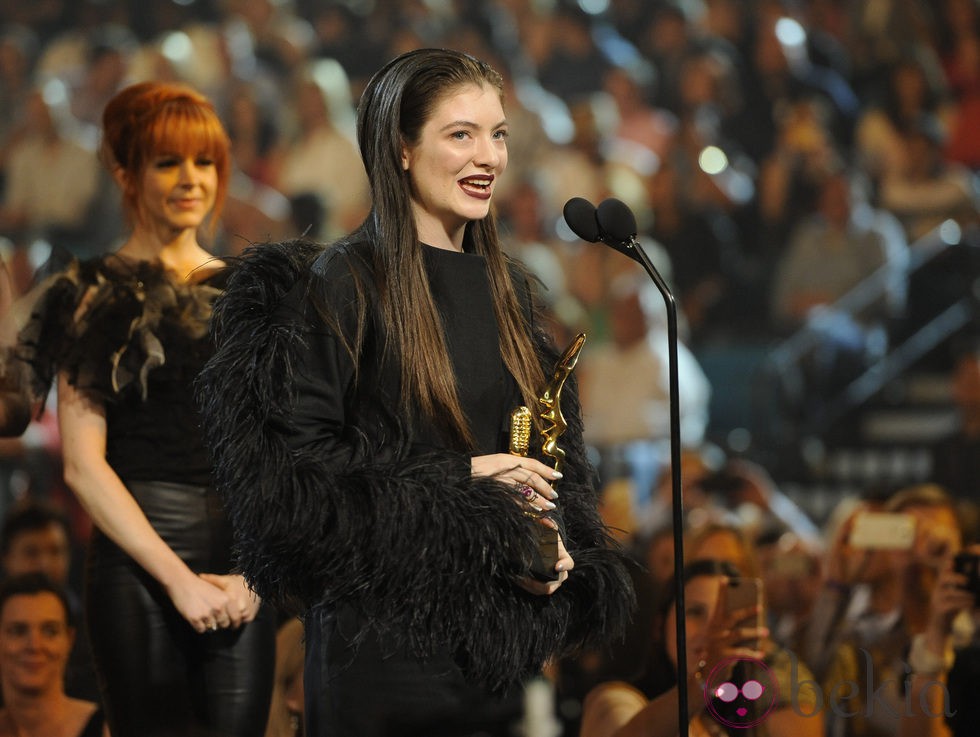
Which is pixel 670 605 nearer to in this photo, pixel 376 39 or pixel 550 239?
pixel 550 239

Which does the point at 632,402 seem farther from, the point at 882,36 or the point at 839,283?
the point at 882,36

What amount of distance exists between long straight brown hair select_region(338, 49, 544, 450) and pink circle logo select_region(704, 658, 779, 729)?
126cm

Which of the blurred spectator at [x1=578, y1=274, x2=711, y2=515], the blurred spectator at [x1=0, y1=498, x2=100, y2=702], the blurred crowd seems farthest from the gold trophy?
the blurred spectator at [x1=578, y1=274, x2=711, y2=515]

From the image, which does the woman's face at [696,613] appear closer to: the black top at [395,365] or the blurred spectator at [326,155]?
the black top at [395,365]

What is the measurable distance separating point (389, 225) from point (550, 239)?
7.13 m

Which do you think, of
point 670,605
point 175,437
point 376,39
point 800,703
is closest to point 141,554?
point 175,437

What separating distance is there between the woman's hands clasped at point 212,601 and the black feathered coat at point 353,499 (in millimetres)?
569

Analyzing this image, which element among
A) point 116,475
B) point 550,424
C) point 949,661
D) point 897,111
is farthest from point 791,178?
point 550,424

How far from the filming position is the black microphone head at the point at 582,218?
2.17 meters

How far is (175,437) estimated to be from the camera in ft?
8.74

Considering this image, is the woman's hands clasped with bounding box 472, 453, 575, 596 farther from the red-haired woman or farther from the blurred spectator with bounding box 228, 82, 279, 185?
the blurred spectator with bounding box 228, 82, 279, 185

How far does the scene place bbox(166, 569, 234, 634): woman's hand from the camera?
2.49 metres

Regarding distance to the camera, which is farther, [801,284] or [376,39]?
[376,39]

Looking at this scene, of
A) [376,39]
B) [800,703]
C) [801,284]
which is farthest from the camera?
[376,39]
